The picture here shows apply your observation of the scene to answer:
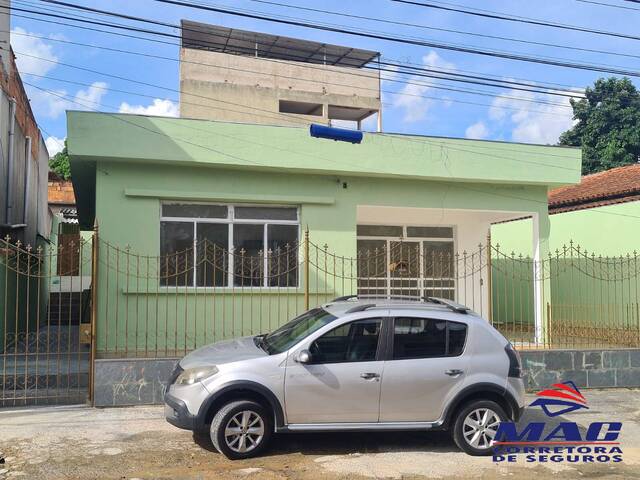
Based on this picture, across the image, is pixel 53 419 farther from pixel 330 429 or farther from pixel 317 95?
pixel 317 95

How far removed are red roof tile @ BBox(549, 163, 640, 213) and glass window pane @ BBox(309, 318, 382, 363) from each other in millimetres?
9694

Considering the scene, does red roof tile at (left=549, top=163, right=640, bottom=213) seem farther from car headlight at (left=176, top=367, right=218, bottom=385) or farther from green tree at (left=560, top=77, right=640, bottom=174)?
car headlight at (left=176, top=367, right=218, bottom=385)

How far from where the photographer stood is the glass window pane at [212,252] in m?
10.6

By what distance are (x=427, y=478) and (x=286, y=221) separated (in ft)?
20.4

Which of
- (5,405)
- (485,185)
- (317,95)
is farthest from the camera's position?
(317,95)

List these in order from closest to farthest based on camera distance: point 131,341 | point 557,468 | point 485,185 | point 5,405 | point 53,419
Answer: point 557,468 < point 53,419 < point 5,405 < point 131,341 < point 485,185

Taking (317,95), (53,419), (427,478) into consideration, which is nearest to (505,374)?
(427,478)

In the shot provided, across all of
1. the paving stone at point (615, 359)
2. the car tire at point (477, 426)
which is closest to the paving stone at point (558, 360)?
the paving stone at point (615, 359)

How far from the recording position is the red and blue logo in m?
8.39

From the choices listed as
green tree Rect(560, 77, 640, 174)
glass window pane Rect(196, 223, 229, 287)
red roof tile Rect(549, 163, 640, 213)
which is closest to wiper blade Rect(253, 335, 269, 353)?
glass window pane Rect(196, 223, 229, 287)

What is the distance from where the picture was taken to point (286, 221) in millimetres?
11062

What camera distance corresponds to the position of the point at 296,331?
6.68m

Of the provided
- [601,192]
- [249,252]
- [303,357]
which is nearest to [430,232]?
[601,192]

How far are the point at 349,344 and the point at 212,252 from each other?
16.7ft
